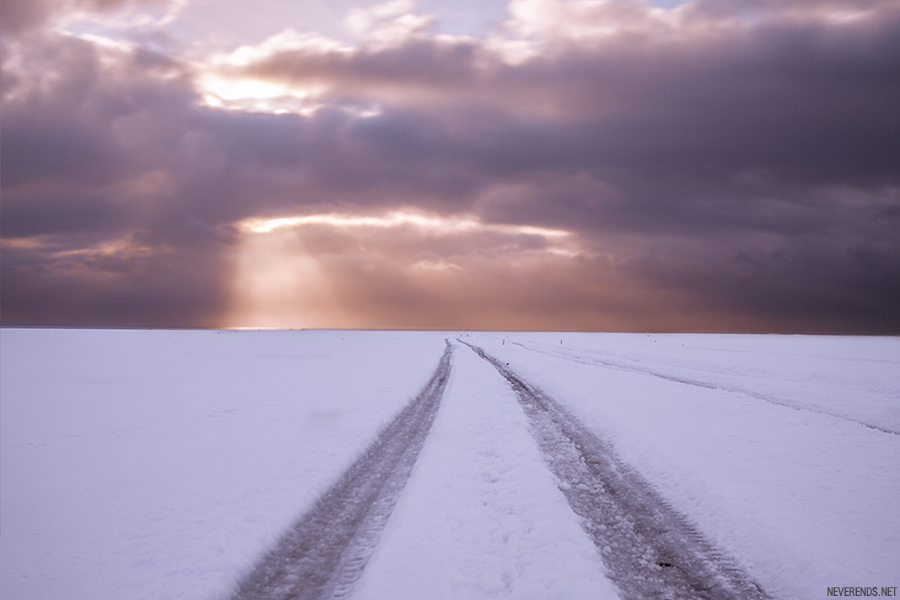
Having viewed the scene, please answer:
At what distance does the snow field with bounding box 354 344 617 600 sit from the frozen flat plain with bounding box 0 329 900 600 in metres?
0.03

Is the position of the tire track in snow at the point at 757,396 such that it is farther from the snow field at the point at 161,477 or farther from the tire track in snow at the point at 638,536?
the snow field at the point at 161,477

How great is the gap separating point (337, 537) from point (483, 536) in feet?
6.83

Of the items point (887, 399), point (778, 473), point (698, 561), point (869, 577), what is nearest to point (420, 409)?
point (778, 473)

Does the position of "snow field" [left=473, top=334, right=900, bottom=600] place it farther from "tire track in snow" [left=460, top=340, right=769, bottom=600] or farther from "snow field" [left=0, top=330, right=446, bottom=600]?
"snow field" [left=0, top=330, right=446, bottom=600]

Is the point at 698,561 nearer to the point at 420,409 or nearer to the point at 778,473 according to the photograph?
the point at 778,473

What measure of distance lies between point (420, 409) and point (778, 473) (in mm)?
10623

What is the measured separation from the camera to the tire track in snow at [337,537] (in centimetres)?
574

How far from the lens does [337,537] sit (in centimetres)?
698

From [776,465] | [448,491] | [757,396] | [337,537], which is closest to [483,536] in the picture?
[448,491]

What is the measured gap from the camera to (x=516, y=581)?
5.74 m

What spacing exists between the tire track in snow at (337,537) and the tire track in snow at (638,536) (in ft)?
10.1

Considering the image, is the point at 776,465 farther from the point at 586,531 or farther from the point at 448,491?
the point at 448,491

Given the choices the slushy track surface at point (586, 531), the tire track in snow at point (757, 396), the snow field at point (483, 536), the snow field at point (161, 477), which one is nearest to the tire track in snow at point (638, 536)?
the slushy track surface at point (586, 531)

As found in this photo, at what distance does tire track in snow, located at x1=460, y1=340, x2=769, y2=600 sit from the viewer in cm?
552
